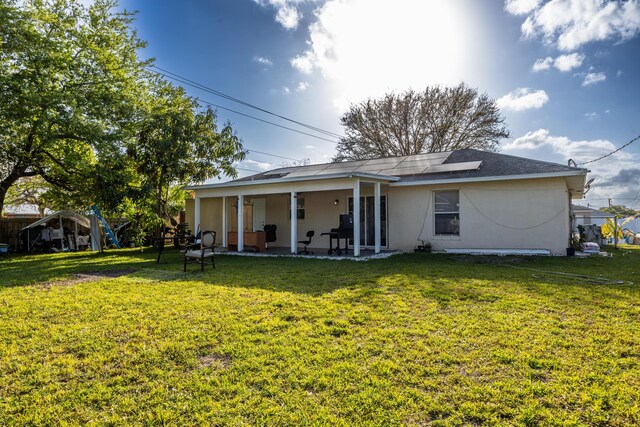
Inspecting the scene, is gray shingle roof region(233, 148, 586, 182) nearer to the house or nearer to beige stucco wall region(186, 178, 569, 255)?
beige stucco wall region(186, 178, 569, 255)

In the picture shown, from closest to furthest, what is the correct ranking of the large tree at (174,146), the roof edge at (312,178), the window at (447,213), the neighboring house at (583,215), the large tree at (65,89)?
the roof edge at (312,178) < the large tree at (65,89) < the window at (447,213) < the large tree at (174,146) < the neighboring house at (583,215)

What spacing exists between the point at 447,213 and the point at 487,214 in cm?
117

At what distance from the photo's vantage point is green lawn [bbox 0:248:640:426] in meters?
2.29

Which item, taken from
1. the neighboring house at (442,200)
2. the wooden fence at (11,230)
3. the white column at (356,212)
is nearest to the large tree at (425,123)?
the neighboring house at (442,200)

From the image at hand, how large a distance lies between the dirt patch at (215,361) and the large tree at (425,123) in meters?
22.4

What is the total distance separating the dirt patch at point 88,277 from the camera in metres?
6.76

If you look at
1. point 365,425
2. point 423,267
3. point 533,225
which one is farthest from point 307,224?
point 365,425

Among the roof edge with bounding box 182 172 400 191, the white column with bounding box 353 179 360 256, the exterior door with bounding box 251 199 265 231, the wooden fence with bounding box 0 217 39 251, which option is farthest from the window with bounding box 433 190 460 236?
the wooden fence with bounding box 0 217 39 251

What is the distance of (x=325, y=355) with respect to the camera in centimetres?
314

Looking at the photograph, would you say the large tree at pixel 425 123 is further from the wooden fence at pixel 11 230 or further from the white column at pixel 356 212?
the wooden fence at pixel 11 230

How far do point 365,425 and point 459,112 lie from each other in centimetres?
2384

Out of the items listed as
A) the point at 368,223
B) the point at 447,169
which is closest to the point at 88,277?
the point at 368,223

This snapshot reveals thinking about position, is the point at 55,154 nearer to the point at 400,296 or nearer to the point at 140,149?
the point at 140,149

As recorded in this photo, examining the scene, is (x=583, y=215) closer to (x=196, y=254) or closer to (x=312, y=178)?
(x=312, y=178)
